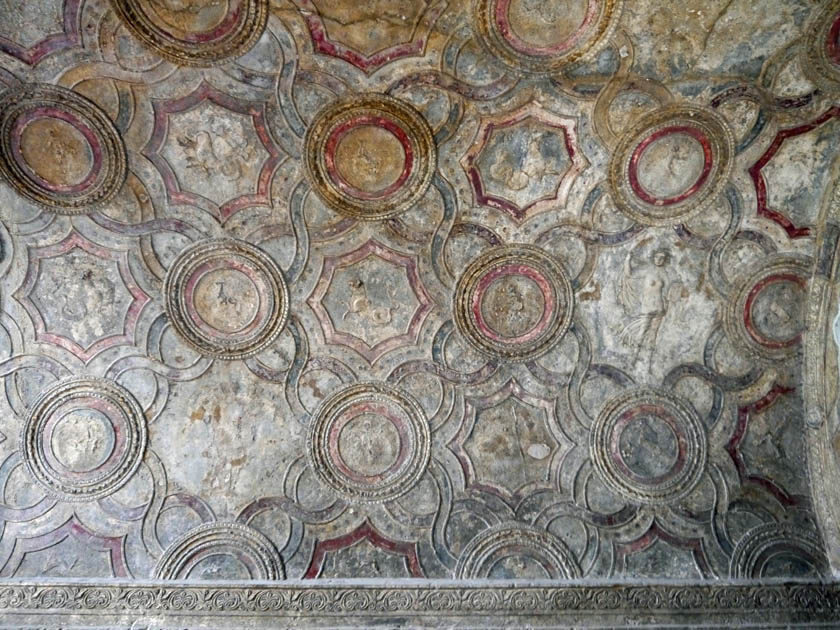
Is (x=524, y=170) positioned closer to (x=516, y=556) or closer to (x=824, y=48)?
(x=824, y=48)

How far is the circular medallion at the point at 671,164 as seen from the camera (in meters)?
7.22

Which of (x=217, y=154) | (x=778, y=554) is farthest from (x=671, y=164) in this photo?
(x=217, y=154)

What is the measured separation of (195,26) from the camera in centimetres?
645

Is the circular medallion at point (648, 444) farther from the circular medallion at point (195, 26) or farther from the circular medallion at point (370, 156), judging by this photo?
the circular medallion at point (195, 26)

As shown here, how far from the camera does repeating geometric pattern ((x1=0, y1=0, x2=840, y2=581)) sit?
677 cm

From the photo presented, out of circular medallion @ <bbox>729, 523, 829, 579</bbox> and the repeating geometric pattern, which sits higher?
the repeating geometric pattern

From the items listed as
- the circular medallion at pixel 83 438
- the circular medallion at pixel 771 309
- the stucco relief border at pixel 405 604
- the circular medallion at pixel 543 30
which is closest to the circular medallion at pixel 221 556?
the stucco relief border at pixel 405 604

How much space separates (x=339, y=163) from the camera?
290 inches

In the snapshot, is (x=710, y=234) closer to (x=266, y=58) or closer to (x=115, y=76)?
(x=266, y=58)

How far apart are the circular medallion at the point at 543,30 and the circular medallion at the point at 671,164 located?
4.01 ft

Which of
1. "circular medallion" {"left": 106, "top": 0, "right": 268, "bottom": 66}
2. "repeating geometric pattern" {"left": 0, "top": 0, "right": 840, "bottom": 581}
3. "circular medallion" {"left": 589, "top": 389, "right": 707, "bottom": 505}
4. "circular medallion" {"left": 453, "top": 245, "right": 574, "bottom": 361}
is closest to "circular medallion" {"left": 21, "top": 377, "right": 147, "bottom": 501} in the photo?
"repeating geometric pattern" {"left": 0, "top": 0, "right": 840, "bottom": 581}

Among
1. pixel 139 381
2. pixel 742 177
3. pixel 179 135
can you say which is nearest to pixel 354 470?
pixel 139 381

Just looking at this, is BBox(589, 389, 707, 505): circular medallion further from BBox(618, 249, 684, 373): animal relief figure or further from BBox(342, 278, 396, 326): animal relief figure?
BBox(342, 278, 396, 326): animal relief figure

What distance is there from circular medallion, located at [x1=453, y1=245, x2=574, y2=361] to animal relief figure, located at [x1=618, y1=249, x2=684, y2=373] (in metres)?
0.80
